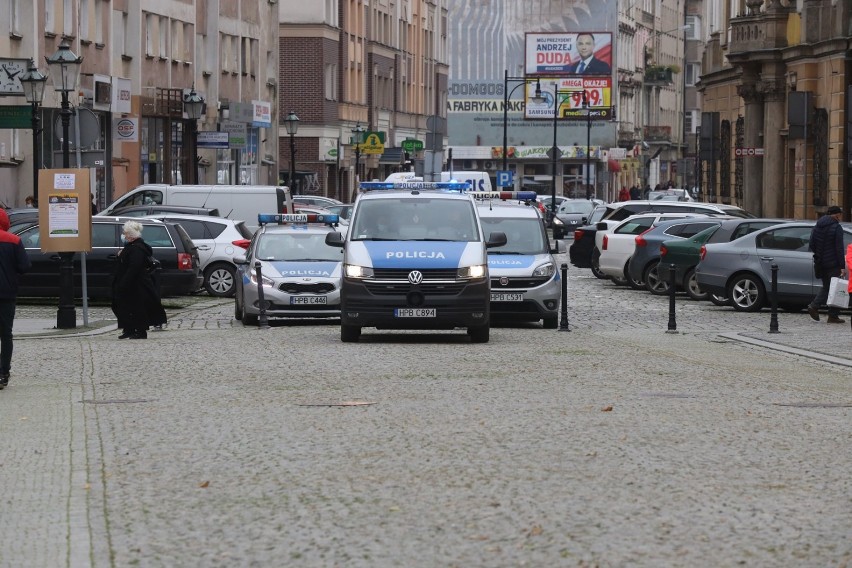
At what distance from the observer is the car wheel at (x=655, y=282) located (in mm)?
37344

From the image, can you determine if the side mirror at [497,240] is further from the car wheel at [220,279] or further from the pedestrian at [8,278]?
the car wheel at [220,279]

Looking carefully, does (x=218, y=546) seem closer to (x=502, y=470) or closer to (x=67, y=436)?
(x=502, y=470)

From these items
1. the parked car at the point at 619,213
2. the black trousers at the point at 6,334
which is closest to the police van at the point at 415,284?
the black trousers at the point at 6,334

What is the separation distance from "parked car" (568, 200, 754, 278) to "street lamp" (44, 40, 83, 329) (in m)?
17.0

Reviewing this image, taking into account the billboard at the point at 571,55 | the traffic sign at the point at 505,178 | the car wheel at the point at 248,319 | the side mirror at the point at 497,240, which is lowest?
the car wheel at the point at 248,319

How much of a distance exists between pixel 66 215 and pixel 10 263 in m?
8.95

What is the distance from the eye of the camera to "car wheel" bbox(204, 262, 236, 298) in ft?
119

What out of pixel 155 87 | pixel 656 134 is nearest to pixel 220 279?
pixel 155 87

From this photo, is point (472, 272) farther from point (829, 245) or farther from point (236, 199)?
point (236, 199)

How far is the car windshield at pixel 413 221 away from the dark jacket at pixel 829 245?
668 cm

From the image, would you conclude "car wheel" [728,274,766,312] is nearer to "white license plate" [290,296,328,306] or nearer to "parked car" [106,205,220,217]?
"white license plate" [290,296,328,306]

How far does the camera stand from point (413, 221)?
23750 millimetres

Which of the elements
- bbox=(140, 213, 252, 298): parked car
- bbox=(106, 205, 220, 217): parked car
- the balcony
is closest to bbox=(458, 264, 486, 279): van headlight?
bbox=(140, 213, 252, 298): parked car

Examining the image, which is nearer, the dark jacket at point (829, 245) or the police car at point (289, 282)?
the police car at point (289, 282)
